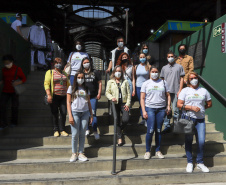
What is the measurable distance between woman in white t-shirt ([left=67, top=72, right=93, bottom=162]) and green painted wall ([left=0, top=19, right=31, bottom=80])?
234 centimetres

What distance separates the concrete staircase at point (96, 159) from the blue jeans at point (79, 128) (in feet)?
1.07

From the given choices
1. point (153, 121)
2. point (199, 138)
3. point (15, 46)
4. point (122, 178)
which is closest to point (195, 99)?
point (199, 138)

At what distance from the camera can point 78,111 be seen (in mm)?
3881

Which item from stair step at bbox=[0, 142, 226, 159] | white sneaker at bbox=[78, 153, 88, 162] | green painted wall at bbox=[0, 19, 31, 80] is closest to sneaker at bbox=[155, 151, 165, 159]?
stair step at bbox=[0, 142, 226, 159]

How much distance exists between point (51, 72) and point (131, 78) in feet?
5.80

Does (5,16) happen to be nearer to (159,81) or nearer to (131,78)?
(131,78)

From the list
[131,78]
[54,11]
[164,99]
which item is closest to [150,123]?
[164,99]

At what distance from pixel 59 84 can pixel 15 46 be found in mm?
2686

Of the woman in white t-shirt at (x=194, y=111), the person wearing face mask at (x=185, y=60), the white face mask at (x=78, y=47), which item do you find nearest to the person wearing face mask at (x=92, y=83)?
the white face mask at (x=78, y=47)

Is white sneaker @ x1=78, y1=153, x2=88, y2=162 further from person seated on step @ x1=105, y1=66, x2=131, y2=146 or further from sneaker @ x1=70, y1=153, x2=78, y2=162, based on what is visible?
person seated on step @ x1=105, y1=66, x2=131, y2=146

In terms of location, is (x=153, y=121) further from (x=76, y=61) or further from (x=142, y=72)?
(x=76, y=61)

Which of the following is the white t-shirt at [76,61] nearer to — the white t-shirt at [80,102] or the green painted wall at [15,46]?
the white t-shirt at [80,102]

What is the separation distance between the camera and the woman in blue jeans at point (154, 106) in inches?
158

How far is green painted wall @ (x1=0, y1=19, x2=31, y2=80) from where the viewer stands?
5368mm
